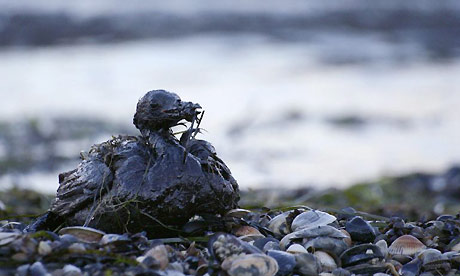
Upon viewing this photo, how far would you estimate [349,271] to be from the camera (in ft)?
12.2

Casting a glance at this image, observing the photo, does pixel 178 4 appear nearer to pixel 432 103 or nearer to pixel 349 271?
pixel 432 103

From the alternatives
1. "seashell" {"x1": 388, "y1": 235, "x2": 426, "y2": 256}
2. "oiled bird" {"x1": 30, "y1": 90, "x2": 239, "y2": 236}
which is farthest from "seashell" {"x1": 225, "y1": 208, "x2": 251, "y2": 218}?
"seashell" {"x1": 388, "y1": 235, "x2": 426, "y2": 256}

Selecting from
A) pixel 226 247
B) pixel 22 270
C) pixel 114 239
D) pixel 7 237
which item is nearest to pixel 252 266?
pixel 226 247

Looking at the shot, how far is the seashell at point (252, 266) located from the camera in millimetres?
3363

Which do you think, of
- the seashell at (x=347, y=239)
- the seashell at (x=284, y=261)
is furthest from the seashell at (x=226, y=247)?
the seashell at (x=347, y=239)

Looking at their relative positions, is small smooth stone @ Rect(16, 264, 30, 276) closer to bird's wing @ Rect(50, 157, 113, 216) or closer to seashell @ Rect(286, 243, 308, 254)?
bird's wing @ Rect(50, 157, 113, 216)

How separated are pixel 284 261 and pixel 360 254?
0.49 m

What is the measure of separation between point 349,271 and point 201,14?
22576 millimetres

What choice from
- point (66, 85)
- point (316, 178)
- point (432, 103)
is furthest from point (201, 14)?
point (316, 178)

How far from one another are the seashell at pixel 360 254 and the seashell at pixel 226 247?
52 centimetres

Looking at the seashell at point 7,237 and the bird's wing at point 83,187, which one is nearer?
the seashell at point 7,237

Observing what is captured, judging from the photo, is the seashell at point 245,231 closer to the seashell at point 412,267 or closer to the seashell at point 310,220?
the seashell at point 310,220

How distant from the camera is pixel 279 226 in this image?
13.7 ft

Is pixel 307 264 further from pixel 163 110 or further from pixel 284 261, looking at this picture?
pixel 163 110
